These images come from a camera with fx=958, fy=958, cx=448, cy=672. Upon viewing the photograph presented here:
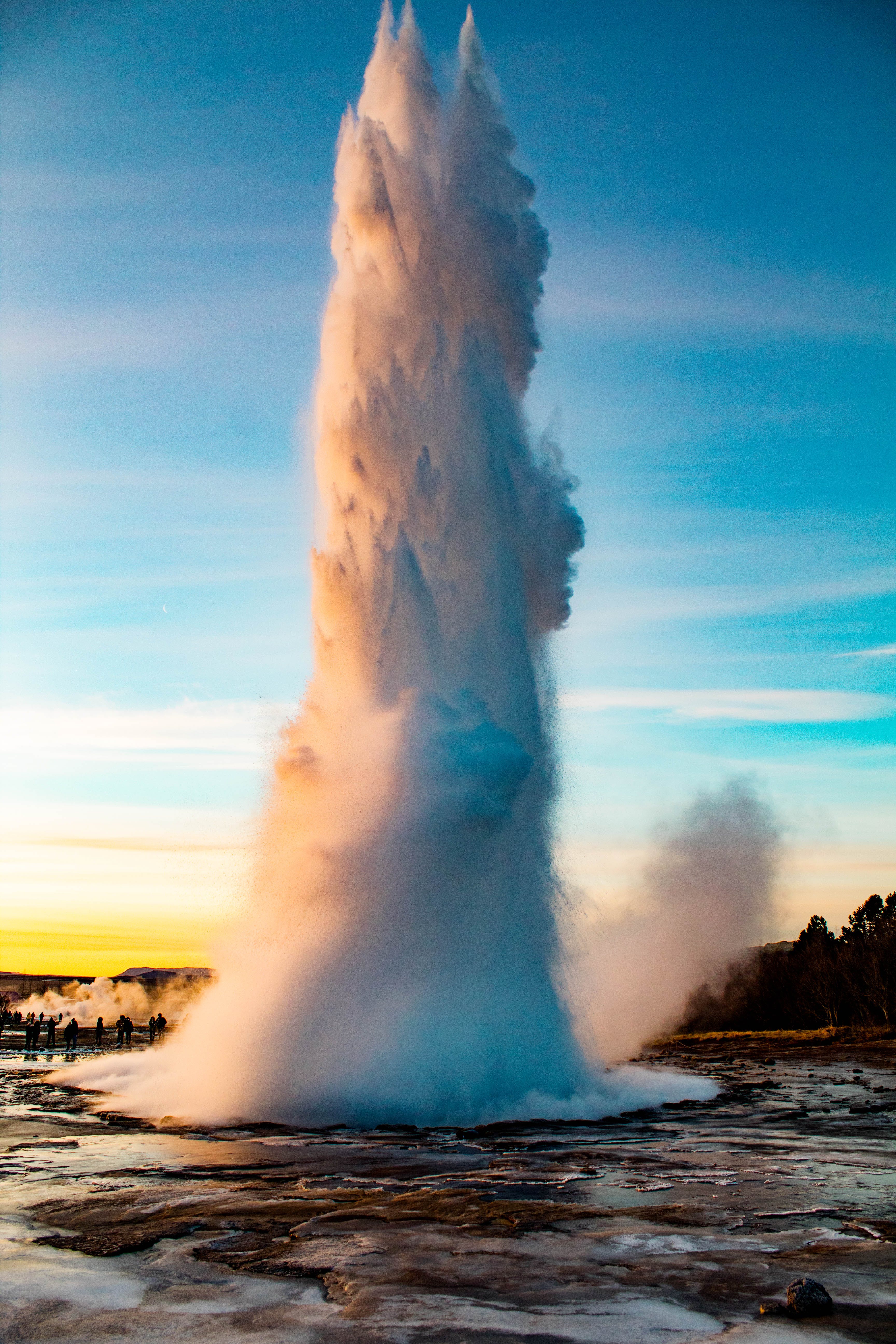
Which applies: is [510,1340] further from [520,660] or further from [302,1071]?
[520,660]

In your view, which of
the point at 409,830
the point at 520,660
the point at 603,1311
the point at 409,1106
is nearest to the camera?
the point at 603,1311

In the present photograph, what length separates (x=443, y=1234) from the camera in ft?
33.1

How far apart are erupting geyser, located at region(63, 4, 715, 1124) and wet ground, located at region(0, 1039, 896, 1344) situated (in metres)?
1.97

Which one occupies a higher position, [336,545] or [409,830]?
[336,545]

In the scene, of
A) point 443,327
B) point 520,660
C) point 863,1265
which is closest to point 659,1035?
point 520,660

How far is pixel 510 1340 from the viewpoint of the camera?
696 cm

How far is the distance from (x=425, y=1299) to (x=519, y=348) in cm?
2349

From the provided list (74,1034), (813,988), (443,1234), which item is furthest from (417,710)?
(813,988)

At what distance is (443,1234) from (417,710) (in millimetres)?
12380

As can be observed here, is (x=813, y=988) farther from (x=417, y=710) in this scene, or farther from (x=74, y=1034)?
(x=417, y=710)

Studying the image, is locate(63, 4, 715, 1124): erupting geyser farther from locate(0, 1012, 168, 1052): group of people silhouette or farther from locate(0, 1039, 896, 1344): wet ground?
locate(0, 1012, 168, 1052): group of people silhouette

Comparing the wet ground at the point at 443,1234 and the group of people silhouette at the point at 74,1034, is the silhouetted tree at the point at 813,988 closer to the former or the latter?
the group of people silhouette at the point at 74,1034

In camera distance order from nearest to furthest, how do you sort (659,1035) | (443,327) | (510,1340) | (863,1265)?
(510,1340) < (863,1265) < (443,327) < (659,1035)

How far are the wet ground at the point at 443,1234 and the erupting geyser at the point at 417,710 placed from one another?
1966mm
